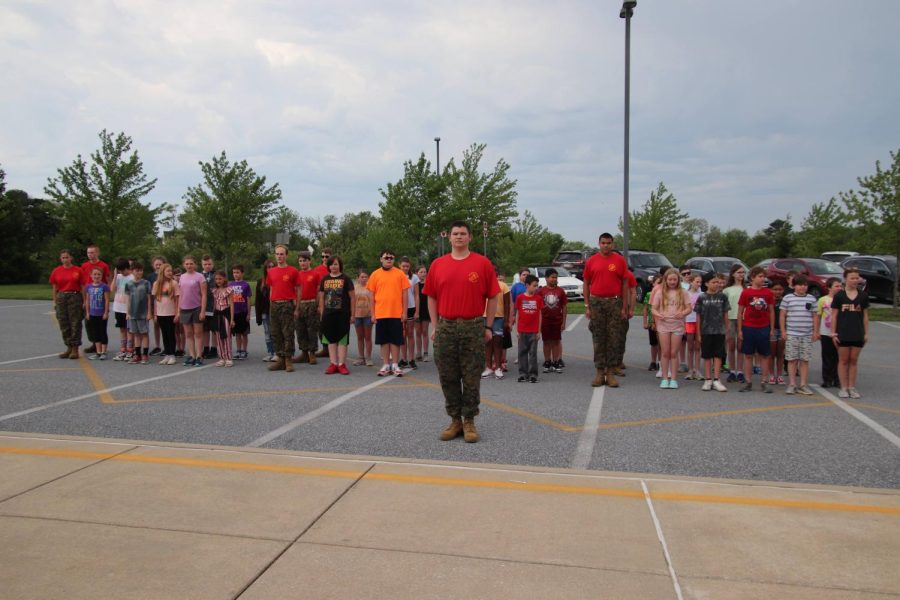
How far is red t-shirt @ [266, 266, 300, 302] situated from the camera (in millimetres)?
9484

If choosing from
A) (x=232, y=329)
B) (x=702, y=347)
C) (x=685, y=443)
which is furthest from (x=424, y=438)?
(x=232, y=329)

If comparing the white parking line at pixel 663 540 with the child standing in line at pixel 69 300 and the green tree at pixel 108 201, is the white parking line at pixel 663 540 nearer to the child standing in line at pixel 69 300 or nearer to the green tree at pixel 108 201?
the child standing in line at pixel 69 300

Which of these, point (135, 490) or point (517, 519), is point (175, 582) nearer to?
point (135, 490)

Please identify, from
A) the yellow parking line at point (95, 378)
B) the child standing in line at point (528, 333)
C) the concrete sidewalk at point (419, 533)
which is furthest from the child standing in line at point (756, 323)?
the yellow parking line at point (95, 378)

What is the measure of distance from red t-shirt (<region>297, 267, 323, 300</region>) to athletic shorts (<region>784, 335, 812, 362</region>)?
6.62m

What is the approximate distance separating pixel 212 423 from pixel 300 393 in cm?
162

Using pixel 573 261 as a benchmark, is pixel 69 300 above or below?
below

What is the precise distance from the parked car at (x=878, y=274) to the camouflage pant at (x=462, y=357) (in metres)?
20.7

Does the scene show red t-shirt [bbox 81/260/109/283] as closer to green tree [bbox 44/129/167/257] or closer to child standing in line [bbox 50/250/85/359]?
child standing in line [bbox 50/250/85/359]

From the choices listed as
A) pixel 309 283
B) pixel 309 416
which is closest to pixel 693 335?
pixel 309 416

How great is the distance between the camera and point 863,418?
655 cm

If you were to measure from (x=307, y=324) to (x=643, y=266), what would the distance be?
15.2 metres

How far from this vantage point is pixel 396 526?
3.67 meters

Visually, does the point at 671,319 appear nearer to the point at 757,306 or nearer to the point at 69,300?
the point at 757,306
